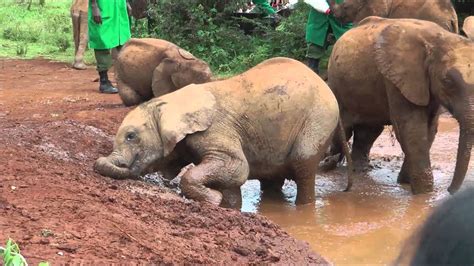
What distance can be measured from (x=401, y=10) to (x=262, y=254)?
513cm

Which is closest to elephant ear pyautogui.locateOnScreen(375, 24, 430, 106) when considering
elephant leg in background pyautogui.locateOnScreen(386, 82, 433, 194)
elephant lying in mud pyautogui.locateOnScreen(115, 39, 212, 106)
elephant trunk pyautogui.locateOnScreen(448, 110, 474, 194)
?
elephant leg in background pyautogui.locateOnScreen(386, 82, 433, 194)

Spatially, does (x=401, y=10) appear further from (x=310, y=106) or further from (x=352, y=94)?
(x=310, y=106)

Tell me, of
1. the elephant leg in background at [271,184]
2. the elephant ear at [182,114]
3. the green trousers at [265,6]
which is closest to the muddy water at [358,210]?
the elephant leg in background at [271,184]

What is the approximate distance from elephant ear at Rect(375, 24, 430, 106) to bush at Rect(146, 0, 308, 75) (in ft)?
20.3

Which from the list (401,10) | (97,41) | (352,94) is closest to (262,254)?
→ (352,94)

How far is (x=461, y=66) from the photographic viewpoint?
603cm

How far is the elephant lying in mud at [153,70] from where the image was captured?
7.51 meters

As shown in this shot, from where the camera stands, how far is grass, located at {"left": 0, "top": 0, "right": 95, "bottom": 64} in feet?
54.3

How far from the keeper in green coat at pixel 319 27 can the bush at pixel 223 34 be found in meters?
3.23

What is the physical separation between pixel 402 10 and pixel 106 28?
12.8ft

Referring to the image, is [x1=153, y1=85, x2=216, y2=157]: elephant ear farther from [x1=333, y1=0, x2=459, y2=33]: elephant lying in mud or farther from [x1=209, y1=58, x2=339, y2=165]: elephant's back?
[x1=333, y1=0, x2=459, y2=33]: elephant lying in mud

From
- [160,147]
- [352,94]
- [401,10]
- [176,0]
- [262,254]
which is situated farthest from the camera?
[176,0]

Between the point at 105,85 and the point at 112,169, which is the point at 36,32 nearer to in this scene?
the point at 105,85

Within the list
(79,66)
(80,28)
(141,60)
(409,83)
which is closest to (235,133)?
(409,83)
